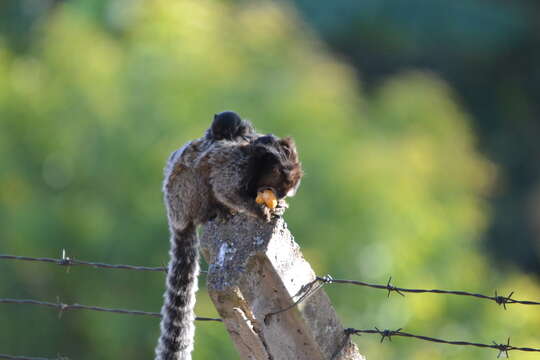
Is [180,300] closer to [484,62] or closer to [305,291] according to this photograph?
[305,291]

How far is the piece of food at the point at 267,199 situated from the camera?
332cm

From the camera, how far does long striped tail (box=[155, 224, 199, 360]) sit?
11.3ft

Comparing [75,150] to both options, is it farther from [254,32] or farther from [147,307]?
[254,32]

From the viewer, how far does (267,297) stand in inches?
111

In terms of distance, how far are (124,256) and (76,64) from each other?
2631 mm

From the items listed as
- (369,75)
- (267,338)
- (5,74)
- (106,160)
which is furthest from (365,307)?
(369,75)

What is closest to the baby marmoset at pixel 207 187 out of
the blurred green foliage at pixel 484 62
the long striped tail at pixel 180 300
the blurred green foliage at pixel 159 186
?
the long striped tail at pixel 180 300

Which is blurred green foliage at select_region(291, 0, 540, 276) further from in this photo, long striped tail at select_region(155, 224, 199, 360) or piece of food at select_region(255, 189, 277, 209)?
piece of food at select_region(255, 189, 277, 209)

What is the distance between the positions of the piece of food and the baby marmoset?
2 cm

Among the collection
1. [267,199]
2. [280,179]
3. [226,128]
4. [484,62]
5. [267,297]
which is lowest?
[267,297]

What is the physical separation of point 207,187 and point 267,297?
102 cm

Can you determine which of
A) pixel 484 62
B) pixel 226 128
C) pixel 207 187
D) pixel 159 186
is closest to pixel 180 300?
pixel 207 187

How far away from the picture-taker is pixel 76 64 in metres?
10.6

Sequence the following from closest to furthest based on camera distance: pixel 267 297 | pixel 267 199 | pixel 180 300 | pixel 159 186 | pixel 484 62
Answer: pixel 267 297 → pixel 267 199 → pixel 180 300 → pixel 159 186 → pixel 484 62
